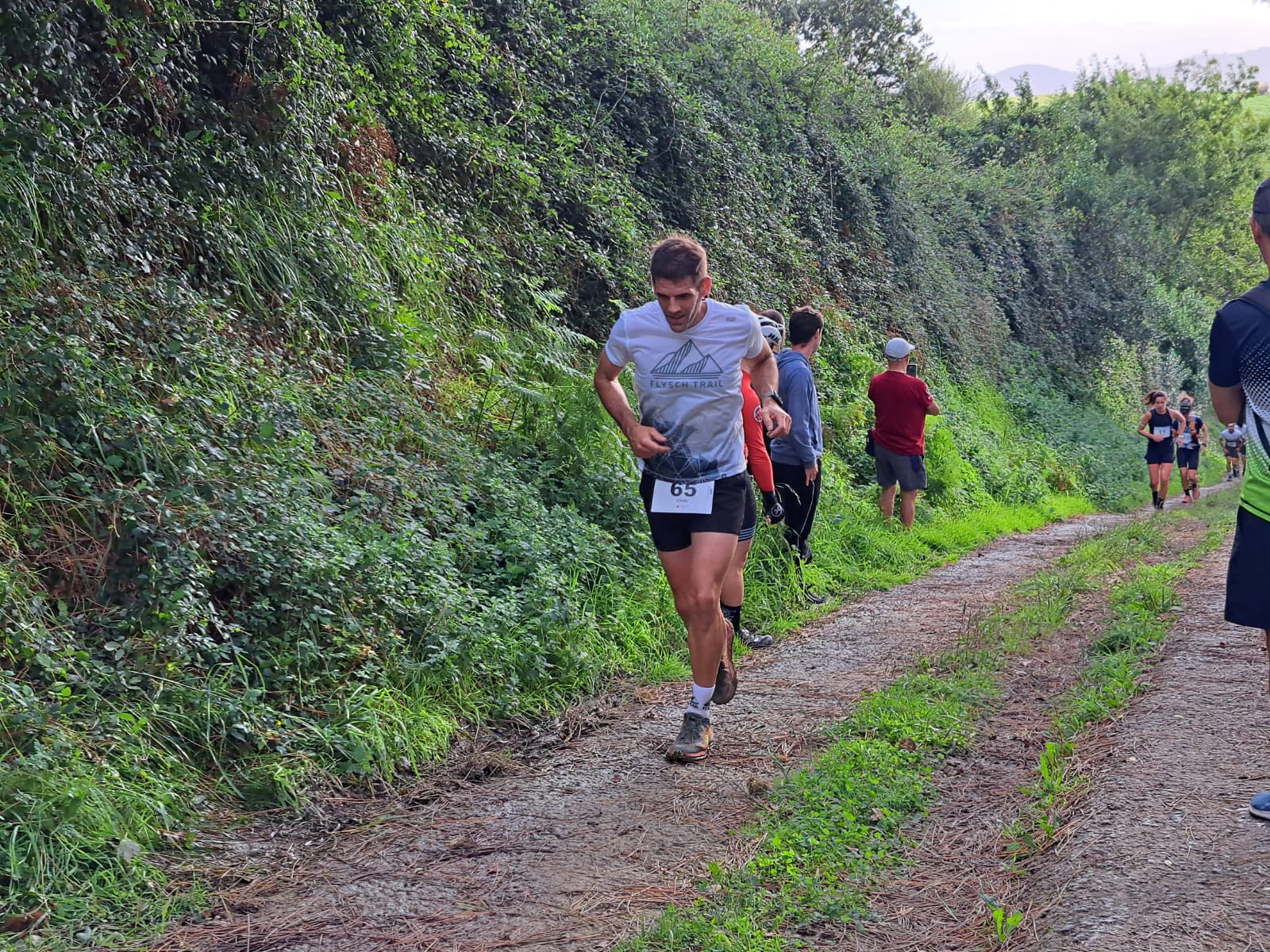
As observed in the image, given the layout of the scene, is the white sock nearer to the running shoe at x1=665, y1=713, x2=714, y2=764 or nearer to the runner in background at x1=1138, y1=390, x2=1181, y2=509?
the running shoe at x1=665, y1=713, x2=714, y2=764

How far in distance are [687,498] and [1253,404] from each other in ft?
7.41

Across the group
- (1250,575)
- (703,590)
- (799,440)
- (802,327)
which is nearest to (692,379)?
(703,590)

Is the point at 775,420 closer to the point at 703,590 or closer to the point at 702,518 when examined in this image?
the point at 702,518

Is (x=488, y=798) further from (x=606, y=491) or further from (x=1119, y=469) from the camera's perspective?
(x=1119, y=469)

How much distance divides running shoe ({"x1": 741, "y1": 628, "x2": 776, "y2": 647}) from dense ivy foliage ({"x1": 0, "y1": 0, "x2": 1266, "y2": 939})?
551 millimetres

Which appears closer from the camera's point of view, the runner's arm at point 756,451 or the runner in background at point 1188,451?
the runner's arm at point 756,451

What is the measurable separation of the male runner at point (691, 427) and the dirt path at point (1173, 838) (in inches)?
69.2

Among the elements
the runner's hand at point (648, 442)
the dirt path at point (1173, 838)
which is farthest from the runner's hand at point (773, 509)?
the dirt path at point (1173, 838)

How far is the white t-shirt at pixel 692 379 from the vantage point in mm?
5086

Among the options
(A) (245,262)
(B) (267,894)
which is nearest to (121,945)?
(B) (267,894)

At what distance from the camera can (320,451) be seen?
20.9 ft

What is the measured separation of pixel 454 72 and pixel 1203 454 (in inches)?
1267

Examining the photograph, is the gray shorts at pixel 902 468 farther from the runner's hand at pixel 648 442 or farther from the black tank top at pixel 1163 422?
the black tank top at pixel 1163 422

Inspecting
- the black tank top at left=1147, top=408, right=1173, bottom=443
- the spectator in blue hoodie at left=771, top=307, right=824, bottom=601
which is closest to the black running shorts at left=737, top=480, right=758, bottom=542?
the spectator in blue hoodie at left=771, top=307, right=824, bottom=601
